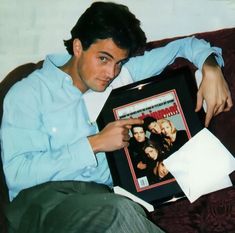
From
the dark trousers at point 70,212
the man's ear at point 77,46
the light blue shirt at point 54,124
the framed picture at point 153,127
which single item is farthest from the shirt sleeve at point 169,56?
the dark trousers at point 70,212

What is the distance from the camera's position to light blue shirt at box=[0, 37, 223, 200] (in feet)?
3.86

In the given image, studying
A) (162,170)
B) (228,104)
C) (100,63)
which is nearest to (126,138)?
(162,170)

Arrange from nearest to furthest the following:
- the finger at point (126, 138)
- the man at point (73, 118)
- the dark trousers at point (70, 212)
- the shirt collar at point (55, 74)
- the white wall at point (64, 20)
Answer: the dark trousers at point (70, 212), the man at point (73, 118), the finger at point (126, 138), the shirt collar at point (55, 74), the white wall at point (64, 20)

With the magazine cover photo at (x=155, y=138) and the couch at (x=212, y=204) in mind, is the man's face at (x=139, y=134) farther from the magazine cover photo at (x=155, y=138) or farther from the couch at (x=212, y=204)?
the couch at (x=212, y=204)

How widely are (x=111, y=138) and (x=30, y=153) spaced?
27 centimetres

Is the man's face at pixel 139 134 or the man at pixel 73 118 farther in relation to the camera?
the man's face at pixel 139 134

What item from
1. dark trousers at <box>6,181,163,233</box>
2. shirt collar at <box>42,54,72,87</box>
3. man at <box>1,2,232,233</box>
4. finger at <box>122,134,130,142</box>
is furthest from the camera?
shirt collar at <box>42,54,72,87</box>

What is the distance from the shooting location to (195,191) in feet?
4.00

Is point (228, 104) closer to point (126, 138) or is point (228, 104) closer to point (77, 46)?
point (126, 138)

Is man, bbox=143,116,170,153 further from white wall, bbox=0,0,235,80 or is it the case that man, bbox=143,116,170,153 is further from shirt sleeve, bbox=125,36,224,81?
white wall, bbox=0,0,235,80

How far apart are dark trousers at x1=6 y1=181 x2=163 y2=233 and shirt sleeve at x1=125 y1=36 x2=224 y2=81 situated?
0.54 metres

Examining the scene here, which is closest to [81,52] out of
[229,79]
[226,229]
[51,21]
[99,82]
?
[99,82]

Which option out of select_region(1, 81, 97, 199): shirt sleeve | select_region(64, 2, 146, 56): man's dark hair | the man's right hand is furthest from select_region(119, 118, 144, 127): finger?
select_region(64, 2, 146, 56): man's dark hair

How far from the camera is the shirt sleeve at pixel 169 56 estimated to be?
1.38 meters
